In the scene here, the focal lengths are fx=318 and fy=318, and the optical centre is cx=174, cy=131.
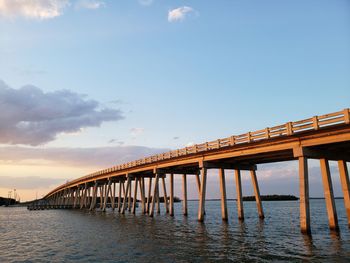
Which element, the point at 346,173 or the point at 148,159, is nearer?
the point at 346,173

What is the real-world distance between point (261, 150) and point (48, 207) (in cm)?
10554

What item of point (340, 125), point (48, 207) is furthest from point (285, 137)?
point (48, 207)

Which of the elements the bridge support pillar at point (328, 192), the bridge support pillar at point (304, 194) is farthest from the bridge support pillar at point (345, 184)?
the bridge support pillar at point (304, 194)

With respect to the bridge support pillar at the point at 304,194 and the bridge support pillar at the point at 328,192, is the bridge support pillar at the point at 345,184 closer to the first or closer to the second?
the bridge support pillar at the point at 328,192

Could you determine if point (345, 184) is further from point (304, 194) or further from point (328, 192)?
point (304, 194)

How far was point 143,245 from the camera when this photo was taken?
2391 centimetres

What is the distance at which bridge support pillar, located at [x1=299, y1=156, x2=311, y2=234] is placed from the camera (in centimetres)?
2553

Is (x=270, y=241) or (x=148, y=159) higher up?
(x=148, y=159)

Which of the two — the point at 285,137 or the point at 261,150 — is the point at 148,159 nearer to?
the point at 261,150

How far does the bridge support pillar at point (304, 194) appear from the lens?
25.5 meters

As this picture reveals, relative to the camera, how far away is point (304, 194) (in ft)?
83.9

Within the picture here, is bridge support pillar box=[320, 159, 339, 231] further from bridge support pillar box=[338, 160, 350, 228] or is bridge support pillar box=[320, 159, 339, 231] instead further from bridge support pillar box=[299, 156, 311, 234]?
bridge support pillar box=[299, 156, 311, 234]

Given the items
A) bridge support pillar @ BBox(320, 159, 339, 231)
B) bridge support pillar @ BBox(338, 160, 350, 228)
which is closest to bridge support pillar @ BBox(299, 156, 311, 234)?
bridge support pillar @ BBox(320, 159, 339, 231)

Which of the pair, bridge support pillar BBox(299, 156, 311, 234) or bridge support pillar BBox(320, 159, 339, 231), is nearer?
bridge support pillar BBox(299, 156, 311, 234)
